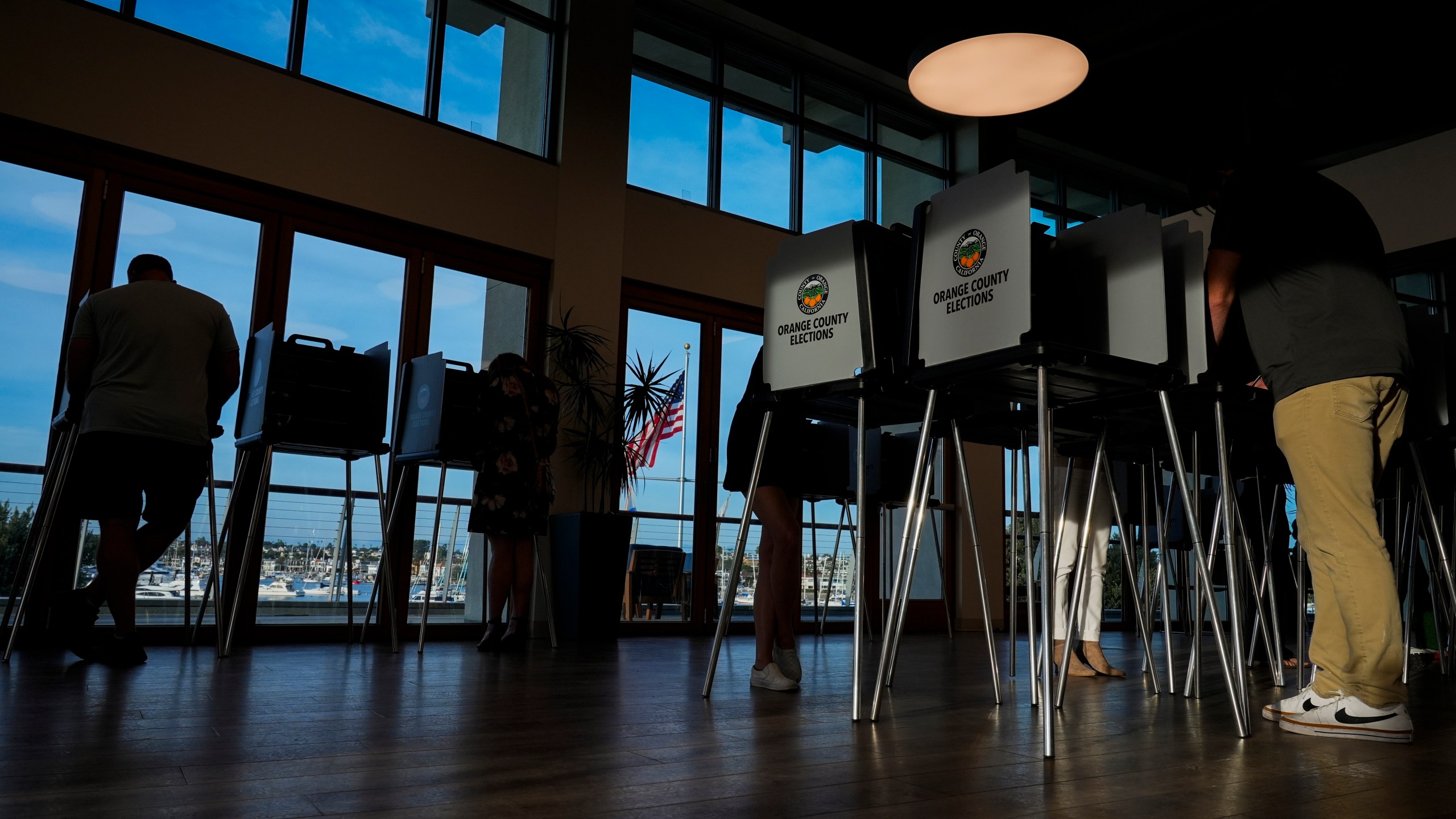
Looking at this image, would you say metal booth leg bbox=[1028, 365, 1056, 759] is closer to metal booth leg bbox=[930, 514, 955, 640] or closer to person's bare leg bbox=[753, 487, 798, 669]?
person's bare leg bbox=[753, 487, 798, 669]

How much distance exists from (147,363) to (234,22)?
2655 mm

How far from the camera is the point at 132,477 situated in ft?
11.5

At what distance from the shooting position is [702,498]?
6918 millimetres

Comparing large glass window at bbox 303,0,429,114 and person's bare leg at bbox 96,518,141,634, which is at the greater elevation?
large glass window at bbox 303,0,429,114

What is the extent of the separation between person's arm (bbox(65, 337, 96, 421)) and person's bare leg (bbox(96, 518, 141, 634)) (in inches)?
19.6

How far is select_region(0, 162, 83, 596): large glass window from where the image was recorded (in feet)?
14.8

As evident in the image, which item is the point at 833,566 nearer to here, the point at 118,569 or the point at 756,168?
the point at 756,168

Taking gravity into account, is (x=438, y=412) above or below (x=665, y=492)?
above

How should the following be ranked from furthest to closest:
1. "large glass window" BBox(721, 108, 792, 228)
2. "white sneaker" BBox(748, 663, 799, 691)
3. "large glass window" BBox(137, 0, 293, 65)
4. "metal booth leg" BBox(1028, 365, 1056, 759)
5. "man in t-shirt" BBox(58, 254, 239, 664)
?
"large glass window" BBox(721, 108, 792, 228) → "large glass window" BBox(137, 0, 293, 65) → "man in t-shirt" BBox(58, 254, 239, 664) → "white sneaker" BBox(748, 663, 799, 691) → "metal booth leg" BBox(1028, 365, 1056, 759)

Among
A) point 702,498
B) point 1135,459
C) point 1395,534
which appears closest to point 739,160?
point 702,498

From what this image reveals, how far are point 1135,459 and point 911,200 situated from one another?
203 inches

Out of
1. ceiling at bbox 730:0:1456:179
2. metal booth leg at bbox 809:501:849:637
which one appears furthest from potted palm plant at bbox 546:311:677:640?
ceiling at bbox 730:0:1456:179

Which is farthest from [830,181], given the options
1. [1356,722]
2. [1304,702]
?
[1356,722]

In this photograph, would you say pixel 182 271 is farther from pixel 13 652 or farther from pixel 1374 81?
pixel 1374 81
